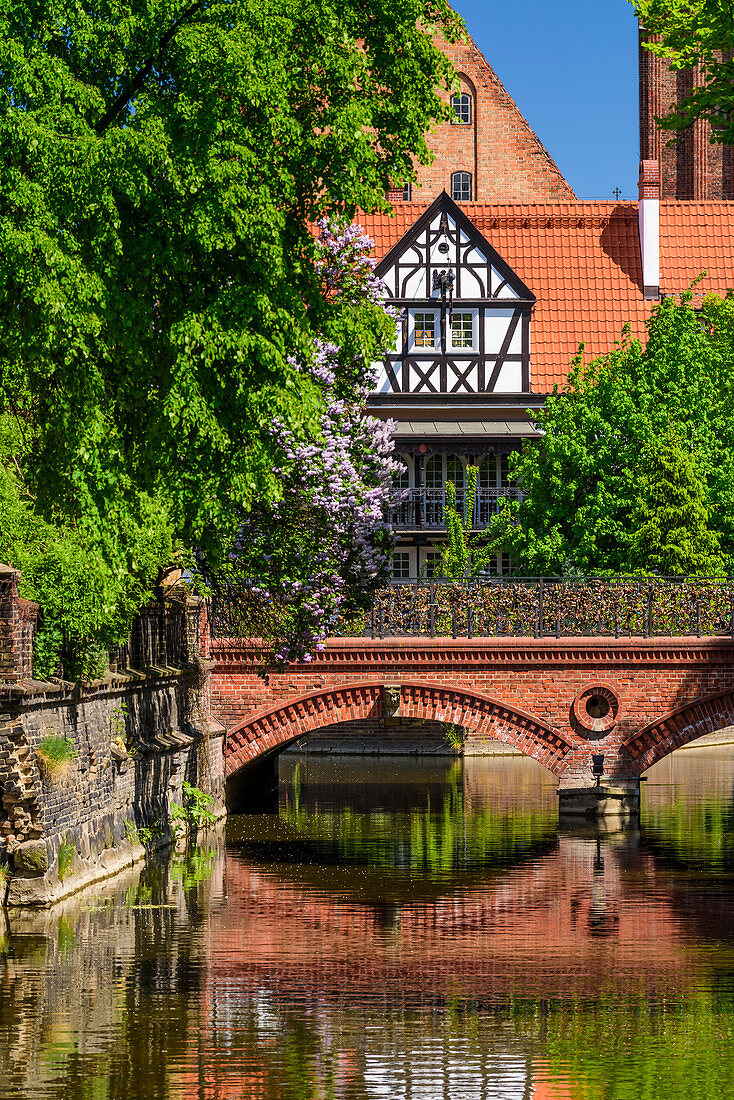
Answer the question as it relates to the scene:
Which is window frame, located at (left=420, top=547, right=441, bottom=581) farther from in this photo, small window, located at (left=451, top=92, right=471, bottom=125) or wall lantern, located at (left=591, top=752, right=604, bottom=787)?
small window, located at (left=451, top=92, right=471, bottom=125)

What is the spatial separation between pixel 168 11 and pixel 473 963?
10671mm

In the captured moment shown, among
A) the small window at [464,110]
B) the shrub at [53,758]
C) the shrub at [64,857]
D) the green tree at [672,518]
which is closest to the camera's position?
the shrub at [53,758]

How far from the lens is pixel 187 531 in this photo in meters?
19.9

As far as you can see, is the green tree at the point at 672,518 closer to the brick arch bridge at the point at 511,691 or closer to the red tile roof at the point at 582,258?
the brick arch bridge at the point at 511,691

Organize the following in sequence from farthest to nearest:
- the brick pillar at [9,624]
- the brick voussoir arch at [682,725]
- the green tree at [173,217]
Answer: the brick voussoir arch at [682,725], the brick pillar at [9,624], the green tree at [173,217]

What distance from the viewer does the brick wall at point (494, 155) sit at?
53062 mm

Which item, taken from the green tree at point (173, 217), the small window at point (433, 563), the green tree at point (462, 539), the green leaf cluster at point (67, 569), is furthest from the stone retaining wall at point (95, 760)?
the small window at point (433, 563)

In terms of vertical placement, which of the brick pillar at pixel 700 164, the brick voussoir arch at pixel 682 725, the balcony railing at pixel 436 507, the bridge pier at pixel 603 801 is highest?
the brick pillar at pixel 700 164

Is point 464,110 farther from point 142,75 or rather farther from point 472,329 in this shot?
point 142,75

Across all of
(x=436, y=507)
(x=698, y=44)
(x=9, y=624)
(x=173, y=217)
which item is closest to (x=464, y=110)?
(x=436, y=507)

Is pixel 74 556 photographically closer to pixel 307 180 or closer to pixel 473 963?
pixel 307 180

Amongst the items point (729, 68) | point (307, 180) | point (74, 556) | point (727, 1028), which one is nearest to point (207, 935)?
point (74, 556)

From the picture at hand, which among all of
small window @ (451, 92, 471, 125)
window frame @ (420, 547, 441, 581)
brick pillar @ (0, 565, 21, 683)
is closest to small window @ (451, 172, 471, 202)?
small window @ (451, 92, 471, 125)

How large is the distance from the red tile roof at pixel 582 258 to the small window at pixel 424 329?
11.6 ft
